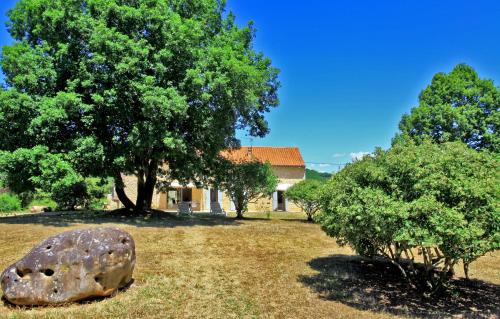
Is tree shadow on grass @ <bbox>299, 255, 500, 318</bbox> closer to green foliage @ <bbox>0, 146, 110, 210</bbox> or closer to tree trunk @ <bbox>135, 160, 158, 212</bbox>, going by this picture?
green foliage @ <bbox>0, 146, 110, 210</bbox>

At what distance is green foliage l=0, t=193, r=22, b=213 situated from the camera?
26042 mm

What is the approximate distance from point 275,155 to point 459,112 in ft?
60.8

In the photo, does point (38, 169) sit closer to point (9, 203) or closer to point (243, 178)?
point (243, 178)

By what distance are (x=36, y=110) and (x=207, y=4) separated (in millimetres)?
9333

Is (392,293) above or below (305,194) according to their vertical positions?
below

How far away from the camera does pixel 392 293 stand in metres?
8.67

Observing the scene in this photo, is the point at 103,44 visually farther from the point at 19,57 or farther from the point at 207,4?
the point at 207,4

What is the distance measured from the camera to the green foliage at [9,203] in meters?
26.0

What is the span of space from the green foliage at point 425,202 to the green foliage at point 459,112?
16750mm

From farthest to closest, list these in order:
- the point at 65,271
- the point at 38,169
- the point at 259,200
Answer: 1. the point at 259,200
2. the point at 38,169
3. the point at 65,271

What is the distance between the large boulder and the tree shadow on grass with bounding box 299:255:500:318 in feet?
14.3

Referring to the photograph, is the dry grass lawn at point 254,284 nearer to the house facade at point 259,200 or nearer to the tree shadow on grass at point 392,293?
the tree shadow on grass at point 392,293

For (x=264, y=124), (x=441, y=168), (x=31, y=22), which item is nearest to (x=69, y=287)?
(x=441, y=168)

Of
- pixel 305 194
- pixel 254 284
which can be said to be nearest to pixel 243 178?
pixel 305 194
